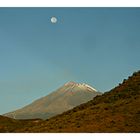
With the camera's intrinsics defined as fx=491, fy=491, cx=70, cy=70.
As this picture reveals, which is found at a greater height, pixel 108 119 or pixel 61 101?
pixel 61 101

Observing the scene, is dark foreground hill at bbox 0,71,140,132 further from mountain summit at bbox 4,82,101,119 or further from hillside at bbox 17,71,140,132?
mountain summit at bbox 4,82,101,119

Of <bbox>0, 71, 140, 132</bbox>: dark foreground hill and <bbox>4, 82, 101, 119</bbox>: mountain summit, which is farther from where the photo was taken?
<bbox>4, 82, 101, 119</bbox>: mountain summit

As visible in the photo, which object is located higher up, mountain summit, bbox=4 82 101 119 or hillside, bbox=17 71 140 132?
mountain summit, bbox=4 82 101 119

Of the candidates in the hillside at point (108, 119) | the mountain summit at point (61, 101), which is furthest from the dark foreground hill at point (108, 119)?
the mountain summit at point (61, 101)

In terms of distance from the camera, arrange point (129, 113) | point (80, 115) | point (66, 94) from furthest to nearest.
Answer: point (66, 94)
point (80, 115)
point (129, 113)

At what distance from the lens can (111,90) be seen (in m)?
58.6

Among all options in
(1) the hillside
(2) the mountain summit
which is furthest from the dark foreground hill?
(2) the mountain summit

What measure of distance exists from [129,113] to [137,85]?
45.4 feet

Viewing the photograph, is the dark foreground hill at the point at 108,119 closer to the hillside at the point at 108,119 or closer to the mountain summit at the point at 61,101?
the hillside at the point at 108,119

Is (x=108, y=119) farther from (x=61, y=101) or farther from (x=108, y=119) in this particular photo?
(x=61, y=101)

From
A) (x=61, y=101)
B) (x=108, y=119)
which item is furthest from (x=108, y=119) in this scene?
(x=61, y=101)
